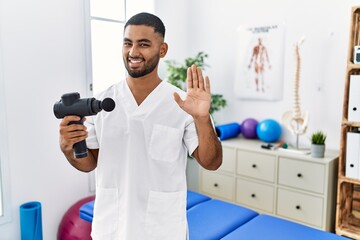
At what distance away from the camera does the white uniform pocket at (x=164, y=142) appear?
1102 mm

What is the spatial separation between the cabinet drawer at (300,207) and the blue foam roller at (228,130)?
0.63m

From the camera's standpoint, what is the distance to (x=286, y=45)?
2668 millimetres

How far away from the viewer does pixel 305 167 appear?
7.39 feet

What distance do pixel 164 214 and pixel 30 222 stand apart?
1326 millimetres

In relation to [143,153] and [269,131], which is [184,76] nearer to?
[269,131]

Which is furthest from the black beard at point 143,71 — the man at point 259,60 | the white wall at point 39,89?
the man at point 259,60

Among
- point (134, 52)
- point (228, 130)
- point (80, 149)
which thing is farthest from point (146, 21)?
point (228, 130)

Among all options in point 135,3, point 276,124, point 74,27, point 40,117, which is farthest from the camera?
point 135,3

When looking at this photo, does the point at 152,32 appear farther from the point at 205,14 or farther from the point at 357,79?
the point at 205,14

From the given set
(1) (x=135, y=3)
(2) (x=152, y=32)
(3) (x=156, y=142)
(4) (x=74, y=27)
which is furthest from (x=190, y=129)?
(1) (x=135, y=3)

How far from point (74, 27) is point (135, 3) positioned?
82 cm

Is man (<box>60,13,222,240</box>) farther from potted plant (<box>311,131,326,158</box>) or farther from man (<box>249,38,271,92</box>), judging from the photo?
man (<box>249,38,271,92</box>)

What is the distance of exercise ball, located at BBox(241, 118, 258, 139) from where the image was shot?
9.20ft

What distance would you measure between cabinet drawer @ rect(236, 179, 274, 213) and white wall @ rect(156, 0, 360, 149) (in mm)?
516
